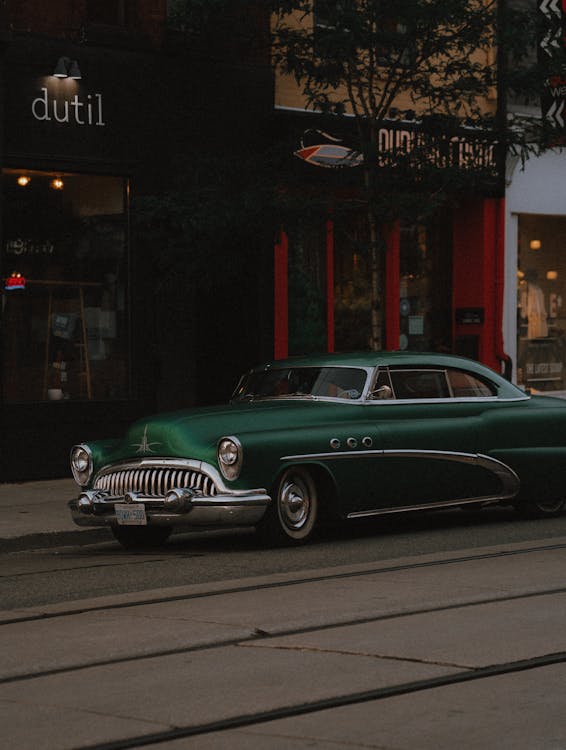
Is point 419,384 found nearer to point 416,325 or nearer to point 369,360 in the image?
point 369,360

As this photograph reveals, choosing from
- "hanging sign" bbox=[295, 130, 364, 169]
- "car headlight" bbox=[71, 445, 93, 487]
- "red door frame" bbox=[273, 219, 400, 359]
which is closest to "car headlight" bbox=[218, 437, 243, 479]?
"car headlight" bbox=[71, 445, 93, 487]

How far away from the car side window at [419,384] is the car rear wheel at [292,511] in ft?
4.69

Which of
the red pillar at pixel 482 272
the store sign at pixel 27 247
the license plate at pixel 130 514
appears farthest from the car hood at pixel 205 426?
the red pillar at pixel 482 272

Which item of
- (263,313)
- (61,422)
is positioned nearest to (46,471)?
(61,422)

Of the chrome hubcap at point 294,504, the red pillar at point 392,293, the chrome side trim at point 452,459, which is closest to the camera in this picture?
the chrome hubcap at point 294,504

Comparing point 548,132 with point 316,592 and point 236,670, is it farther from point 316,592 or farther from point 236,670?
A: point 236,670

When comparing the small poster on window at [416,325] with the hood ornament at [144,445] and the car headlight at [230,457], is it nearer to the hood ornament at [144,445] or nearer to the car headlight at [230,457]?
the hood ornament at [144,445]

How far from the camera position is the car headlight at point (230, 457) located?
1147 centimetres

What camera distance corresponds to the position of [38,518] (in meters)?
14.6

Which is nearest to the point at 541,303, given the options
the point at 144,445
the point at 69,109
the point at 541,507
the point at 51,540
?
the point at 69,109

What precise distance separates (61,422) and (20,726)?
1211 cm

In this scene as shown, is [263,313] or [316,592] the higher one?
[263,313]

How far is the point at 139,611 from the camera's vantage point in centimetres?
882

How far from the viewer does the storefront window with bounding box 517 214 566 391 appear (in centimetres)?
2325
